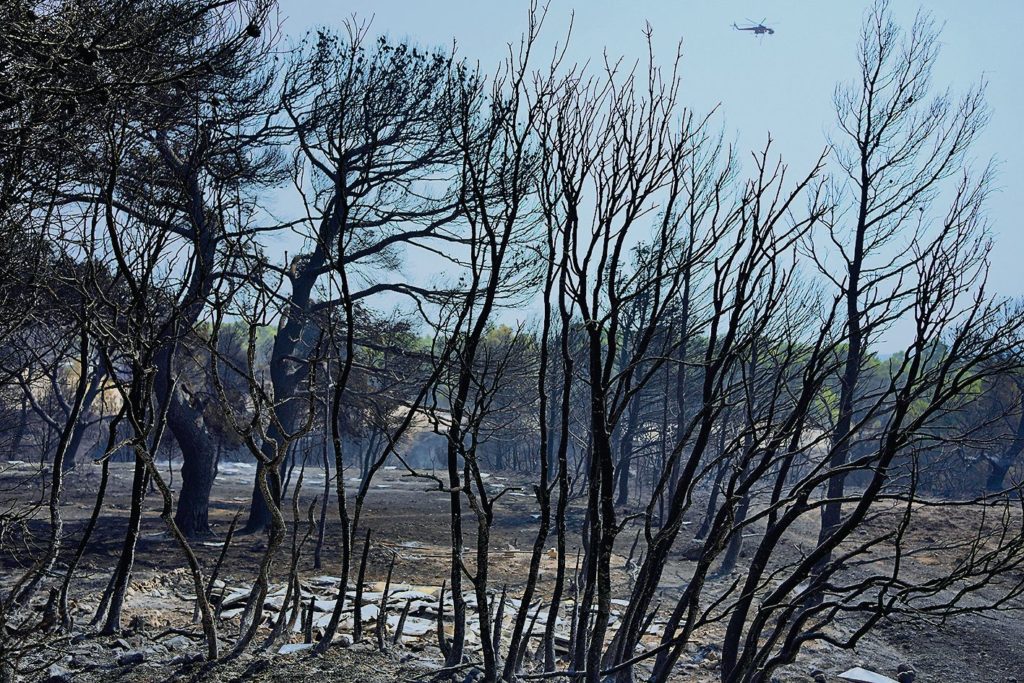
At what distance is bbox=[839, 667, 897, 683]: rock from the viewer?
7.80 m

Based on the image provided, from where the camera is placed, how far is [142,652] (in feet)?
14.7

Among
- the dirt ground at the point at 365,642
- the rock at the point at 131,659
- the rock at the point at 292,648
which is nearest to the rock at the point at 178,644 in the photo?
the dirt ground at the point at 365,642

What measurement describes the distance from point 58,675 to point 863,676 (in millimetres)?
6841

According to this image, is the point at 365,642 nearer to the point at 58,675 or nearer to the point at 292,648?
the point at 292,648

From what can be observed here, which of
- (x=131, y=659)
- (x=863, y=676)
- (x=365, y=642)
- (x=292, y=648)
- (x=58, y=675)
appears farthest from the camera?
(x=863, y=676)

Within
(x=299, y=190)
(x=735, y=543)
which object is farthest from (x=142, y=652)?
(x=735, y=543)

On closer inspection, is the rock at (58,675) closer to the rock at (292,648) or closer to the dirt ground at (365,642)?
the dirt ground at (365,642)

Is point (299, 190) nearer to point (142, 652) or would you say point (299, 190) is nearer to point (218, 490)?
point (142, 652)

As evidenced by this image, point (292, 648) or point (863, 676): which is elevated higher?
point (292, 648)

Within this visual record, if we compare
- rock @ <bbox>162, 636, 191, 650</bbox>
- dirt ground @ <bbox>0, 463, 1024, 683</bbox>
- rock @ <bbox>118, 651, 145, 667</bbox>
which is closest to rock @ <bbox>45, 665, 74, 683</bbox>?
dirt ground @ <bbox>0, 463, 1024, 683</bbox>

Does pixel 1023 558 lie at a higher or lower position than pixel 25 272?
lower

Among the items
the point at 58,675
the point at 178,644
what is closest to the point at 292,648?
the point at 178,644

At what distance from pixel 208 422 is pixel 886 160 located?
44.9ft

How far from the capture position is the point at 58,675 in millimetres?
4074
